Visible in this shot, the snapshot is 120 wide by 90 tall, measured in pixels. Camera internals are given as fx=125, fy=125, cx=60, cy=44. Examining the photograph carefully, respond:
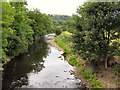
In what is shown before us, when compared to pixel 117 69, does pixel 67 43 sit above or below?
above

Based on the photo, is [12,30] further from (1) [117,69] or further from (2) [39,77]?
(1) [117,69]

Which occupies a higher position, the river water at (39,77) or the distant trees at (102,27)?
the distant trees at (102,27)

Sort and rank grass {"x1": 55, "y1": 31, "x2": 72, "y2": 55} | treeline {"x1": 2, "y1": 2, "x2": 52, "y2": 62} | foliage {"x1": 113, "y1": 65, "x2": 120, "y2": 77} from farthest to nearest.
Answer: treeline {"x1": 2, "y1": 2, "x2": 52, "y2": 62}
grass {"x1": 55, "y1": 31, "x2": 72, "y2": 55}
foliage {"x1": 113, "y1": 65, "x2": 120, "y2": 77}

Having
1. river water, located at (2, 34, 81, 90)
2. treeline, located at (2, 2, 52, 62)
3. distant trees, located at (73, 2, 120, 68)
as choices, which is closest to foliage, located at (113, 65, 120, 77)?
distant trees, located at (73, 2, 120, 68)

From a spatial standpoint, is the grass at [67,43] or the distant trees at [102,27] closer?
the distant trees at [102,27]

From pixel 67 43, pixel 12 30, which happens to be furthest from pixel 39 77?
pixel 67 43

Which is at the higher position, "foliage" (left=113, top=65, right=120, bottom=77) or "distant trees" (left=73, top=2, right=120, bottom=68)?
"distant trees" (left=73, top=2, right=120, bottom=68)

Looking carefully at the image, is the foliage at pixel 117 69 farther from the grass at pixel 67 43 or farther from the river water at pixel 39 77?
the grass at pixel 67 43

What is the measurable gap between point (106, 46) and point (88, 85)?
6.81m

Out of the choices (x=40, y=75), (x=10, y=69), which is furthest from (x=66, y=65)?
(x=10, y=69)

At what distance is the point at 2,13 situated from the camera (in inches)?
1090

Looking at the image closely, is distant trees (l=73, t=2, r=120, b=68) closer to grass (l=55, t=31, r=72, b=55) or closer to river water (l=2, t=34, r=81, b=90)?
river water (l=2, t=34, r=81, b=90)

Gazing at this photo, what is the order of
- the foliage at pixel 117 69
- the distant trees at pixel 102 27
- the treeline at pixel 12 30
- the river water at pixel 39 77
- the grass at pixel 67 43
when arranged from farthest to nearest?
1. the treeline at pixel 12 30
2. the grass at pixel 67 43
3. the river water at pixel 39 77
4. the foliage at pixel 117 69
5. the distant trees at pixel 102 27

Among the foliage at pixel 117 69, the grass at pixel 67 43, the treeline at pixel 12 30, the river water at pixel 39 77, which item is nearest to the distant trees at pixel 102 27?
the foliage at pixel 117 69
